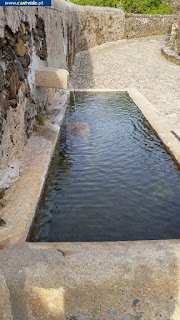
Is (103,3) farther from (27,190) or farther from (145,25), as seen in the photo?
(27,190)

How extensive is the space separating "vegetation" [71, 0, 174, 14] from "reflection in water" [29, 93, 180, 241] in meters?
17.9

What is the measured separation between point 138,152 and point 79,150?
2.87 ft

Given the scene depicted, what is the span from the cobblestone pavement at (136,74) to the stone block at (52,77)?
2141mm

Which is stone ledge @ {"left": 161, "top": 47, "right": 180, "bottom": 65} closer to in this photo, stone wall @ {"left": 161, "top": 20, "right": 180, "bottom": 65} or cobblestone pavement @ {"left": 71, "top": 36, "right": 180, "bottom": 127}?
stone wall @ {"left": 161, "top": 20, "right": 180, "bottom": 65}

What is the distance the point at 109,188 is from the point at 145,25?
17628mm

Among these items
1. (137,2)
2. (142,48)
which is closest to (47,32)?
(142,48)

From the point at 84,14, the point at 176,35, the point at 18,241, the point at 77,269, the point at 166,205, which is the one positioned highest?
the point at 84,14

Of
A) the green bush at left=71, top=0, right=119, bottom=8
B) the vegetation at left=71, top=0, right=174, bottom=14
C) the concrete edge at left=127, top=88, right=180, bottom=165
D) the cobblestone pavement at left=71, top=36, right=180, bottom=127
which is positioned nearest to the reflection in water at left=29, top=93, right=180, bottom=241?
Answer: the concrete edge at left=127, top=88, right=180, bottom=165

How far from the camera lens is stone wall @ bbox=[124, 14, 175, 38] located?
57.3ft

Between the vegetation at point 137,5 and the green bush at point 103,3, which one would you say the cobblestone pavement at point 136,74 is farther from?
the vegetation at point 137,5

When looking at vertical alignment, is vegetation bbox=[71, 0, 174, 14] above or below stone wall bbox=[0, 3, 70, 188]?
above

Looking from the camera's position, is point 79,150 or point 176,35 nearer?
point 79,150

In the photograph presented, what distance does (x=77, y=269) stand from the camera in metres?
1.63

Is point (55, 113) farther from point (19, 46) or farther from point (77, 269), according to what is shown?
point (77, 269)
